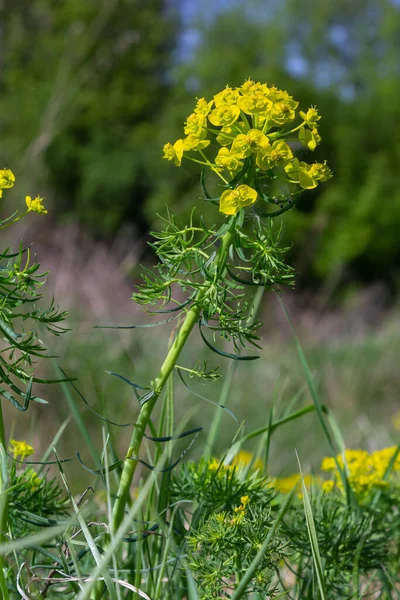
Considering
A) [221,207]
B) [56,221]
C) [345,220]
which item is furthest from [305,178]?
[56,221]

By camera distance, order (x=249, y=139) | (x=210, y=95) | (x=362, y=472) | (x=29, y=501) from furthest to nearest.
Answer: (x=210, y=95) < (x=362, y=472) < (x=29, y=501) < (x=249, y=139)

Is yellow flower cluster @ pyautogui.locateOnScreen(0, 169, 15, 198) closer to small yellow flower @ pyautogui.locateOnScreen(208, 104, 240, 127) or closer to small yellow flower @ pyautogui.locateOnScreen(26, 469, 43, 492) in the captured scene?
small yellow flower @ pyautogui.locateOnScreen(208, 104, 240, 127)

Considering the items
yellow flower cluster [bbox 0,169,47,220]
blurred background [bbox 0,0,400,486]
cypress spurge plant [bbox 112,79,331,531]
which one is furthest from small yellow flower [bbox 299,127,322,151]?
blurred background [bbox 0,0,400,486]

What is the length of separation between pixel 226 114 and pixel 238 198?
4.1 inches

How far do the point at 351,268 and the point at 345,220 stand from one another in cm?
104

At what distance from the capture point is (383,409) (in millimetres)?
6219

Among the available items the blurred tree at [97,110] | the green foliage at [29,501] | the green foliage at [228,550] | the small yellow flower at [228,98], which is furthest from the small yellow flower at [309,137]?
the blurred tree at [97,110]

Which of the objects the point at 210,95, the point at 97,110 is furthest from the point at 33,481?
the point at 97,110

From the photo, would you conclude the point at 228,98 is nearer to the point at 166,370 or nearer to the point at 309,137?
the point at 309,137

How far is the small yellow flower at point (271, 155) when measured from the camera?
790 millimetres

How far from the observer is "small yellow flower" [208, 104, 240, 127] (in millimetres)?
808

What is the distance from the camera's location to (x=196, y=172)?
24.3 feet

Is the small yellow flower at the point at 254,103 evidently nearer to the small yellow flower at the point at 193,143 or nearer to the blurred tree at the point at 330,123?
the small yellow flower at the point at 193,143

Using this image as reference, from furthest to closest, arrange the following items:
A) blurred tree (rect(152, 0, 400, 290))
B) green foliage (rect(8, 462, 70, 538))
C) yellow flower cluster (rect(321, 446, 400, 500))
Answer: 1. blurred tree (rect(152, 0, 400, 290))
2. yellow flower cluster (rect(321, 446, 400, 500))
3. green foliage (rect(8, 462, 70, 538))
